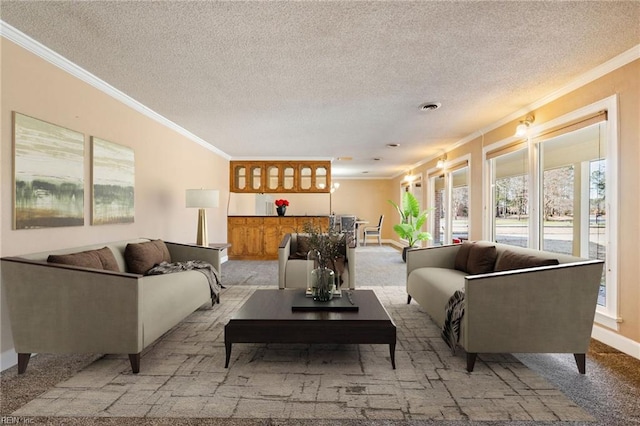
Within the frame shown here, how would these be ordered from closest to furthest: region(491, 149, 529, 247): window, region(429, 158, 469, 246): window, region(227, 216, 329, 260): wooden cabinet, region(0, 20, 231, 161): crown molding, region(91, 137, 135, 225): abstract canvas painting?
Answer: 1. region(0, 20, 231, 161): crown molding
2. region(91, 137, 135, 225): abstract canvas painting
3. region(491, 149, 529, 247): window
4. region(429, 158, 469, 246): window
5. region(227, 216, 329, 260): wooden cabinet

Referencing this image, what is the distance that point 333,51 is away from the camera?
2.66 metres

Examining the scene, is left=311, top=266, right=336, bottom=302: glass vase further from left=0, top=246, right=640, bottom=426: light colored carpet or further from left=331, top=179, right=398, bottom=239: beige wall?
left=331, top=179, right=398, bottom=239: beige wall

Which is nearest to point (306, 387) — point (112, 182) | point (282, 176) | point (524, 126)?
point (112, 182)

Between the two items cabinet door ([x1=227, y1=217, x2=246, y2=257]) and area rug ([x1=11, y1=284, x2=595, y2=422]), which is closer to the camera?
area rug ([x1=11, y1=284, x2=595, y2=422])

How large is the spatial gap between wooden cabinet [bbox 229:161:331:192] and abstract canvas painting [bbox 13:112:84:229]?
16.3ft

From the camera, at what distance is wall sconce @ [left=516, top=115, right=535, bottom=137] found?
158 inches

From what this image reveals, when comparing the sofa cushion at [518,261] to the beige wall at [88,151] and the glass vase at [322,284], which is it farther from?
the beige wall at [88,151]

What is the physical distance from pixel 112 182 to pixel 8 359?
5.93 feet

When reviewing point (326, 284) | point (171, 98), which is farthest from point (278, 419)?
point (171, 98)

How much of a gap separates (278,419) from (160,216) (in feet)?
12.0

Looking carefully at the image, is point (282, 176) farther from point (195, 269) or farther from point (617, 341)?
point (617, 341)

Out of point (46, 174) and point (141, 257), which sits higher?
point (46, 174)

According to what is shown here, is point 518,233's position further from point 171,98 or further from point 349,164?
point 349,164

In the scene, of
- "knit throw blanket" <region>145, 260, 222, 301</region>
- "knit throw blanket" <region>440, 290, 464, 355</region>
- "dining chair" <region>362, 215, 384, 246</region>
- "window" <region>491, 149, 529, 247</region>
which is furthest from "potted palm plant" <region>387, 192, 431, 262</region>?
"knit throw blanket" <region>440, 290, 464, 355</region>
